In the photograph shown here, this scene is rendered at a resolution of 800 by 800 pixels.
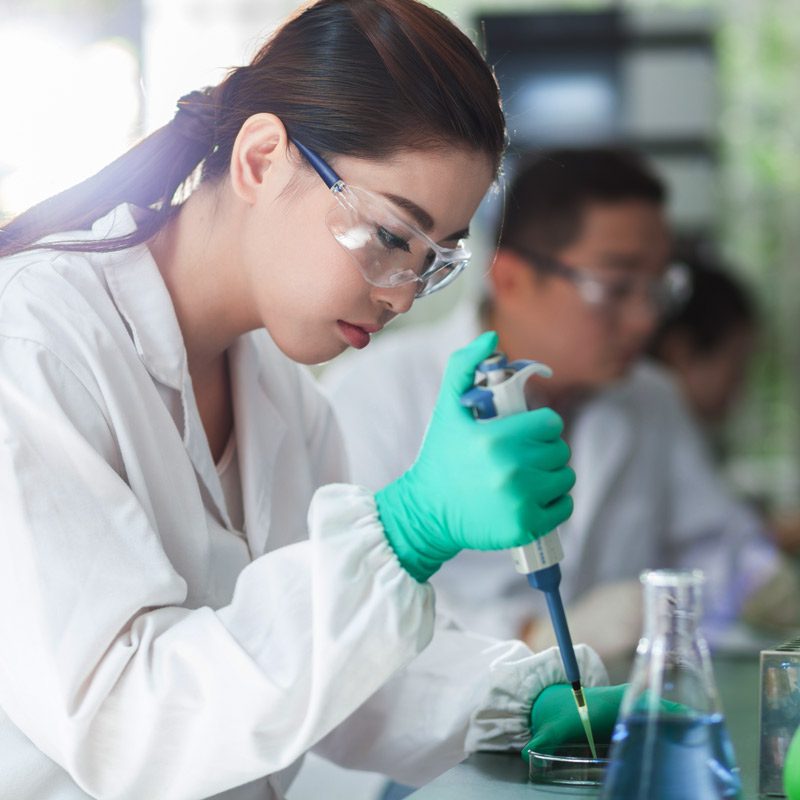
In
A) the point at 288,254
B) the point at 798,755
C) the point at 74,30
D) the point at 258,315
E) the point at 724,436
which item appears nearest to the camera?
the point at 798,755

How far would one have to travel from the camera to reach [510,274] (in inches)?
128

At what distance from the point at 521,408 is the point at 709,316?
368cm

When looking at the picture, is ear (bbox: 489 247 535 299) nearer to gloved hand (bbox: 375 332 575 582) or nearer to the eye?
the eye

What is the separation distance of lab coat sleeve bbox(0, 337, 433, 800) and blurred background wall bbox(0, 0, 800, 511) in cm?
139

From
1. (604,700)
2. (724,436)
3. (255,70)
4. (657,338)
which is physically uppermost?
(255,70)

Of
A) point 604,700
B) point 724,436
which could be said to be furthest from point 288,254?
point 724,436

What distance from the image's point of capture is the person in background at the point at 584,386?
3.10 m

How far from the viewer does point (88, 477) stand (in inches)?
54.0

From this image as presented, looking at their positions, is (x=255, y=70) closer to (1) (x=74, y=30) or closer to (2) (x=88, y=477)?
(2) (x=88, y=477)

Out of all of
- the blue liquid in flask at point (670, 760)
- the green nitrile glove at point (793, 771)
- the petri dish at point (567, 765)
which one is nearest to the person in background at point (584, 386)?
the petri dish at point (567, 765)

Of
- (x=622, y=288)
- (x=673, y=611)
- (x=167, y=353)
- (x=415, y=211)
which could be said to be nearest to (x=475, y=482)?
(x=673, y=611)

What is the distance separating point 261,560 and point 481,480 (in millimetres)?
273

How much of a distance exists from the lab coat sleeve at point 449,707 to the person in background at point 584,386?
108 cm

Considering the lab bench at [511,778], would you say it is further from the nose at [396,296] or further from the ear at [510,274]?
the ear at [510,274]
